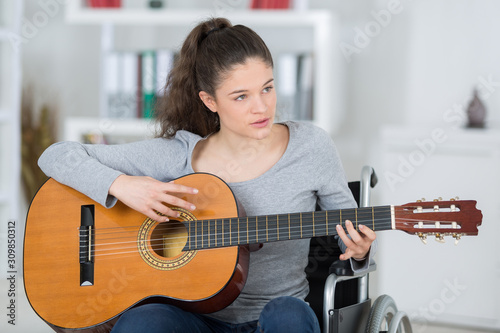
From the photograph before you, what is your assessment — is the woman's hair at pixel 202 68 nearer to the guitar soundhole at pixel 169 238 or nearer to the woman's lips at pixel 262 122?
the woman's lips at pixel 262 122

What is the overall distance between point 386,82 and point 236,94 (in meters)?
1.92

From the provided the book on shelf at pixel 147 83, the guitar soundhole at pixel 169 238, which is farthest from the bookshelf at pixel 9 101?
the guitar soundhole at pixel 169 238

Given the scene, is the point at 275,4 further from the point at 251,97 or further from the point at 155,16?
the point at 251,97

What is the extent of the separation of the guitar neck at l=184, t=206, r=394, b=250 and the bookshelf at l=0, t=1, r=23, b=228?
1.99 m

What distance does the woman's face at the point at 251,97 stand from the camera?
1635mm

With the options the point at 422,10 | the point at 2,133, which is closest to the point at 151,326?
the point at 2,133

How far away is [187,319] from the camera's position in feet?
4.90

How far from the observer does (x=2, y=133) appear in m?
3.28

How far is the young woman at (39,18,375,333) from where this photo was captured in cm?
162

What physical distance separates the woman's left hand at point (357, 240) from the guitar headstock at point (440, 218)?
8 cm

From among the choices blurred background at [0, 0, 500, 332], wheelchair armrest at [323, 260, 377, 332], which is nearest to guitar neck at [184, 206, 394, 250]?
wheelchair armrest at [323, 260, 377, 332]

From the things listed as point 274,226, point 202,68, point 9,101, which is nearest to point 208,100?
point 202,68

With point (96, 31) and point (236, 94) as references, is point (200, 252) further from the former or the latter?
point (96, 31)

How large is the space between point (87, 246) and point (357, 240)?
0.70 metres
